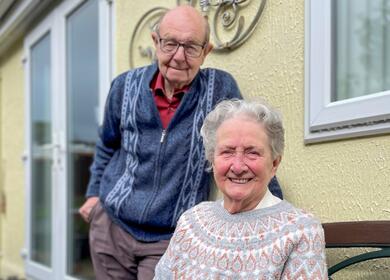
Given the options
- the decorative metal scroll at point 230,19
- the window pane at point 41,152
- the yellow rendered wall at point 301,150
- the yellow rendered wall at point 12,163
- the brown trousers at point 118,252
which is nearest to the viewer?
the yellow rendered wall at point 301,150

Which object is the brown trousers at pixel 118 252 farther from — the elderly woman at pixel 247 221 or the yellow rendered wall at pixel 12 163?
the yellow rendered wall at pixel 12 163

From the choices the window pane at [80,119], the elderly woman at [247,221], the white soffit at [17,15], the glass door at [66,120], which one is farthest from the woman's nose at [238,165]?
the white soffit at [17,15]

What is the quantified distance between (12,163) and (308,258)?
187 inches

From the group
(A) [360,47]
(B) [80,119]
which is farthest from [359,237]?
(B) [80,119]

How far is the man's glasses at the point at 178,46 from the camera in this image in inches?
83.9

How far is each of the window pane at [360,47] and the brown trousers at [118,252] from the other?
2.80 feet

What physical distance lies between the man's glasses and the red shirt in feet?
0.46

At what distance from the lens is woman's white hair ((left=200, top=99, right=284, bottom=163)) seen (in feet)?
5.81

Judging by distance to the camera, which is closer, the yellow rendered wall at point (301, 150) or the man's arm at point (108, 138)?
the yellow rendered wall at point (301, 150)

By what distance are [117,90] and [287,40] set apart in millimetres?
677

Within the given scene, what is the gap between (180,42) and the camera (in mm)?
2121

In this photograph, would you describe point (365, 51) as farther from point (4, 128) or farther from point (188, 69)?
point (4, 128)

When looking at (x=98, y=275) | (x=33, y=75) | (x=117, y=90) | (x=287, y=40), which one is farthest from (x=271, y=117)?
(x=33, y=75)

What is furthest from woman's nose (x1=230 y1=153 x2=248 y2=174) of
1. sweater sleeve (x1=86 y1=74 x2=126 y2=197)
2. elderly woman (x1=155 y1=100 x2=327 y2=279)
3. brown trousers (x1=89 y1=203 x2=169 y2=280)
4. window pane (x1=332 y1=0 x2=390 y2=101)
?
sweater sleeve (x1=86 y1=74 x2=126 y2=197)
